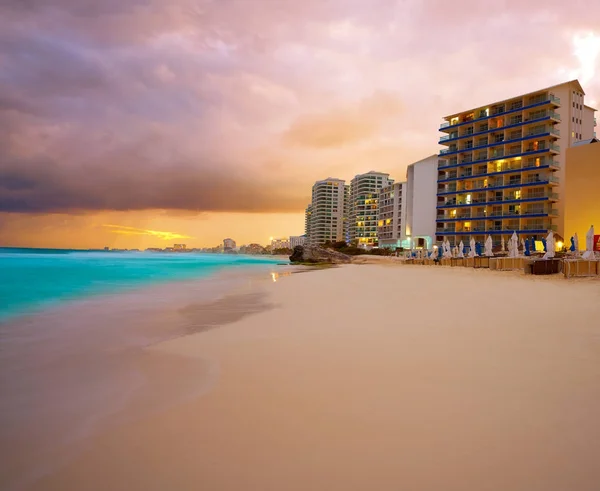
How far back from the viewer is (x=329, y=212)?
172000 mm

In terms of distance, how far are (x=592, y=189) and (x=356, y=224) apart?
10601 cm

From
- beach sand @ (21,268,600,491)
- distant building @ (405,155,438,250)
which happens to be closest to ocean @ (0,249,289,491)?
beach sand @ (21,268,600,491)

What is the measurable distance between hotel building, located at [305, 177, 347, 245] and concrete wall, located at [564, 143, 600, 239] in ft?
446

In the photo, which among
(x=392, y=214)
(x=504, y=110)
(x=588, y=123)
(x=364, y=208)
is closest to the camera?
(x=588, y=123)

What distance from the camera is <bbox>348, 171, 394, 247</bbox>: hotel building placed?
131875mm

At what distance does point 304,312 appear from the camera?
8.22m

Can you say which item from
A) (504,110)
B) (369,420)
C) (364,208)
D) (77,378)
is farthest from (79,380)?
(364,208)

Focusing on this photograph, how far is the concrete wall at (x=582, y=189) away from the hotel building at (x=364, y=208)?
3536 inches

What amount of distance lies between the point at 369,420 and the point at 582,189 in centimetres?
4027

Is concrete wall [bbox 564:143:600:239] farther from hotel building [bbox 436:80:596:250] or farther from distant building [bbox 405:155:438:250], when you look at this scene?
distant building [bbox 405:155:438:250]

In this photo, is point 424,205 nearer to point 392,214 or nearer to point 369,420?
point 392,214

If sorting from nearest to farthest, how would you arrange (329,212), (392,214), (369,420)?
(369,420), (392,214), (329,212)

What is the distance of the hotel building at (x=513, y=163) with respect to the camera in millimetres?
50031

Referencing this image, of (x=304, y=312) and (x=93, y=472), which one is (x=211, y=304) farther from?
(x=93, y=472)
